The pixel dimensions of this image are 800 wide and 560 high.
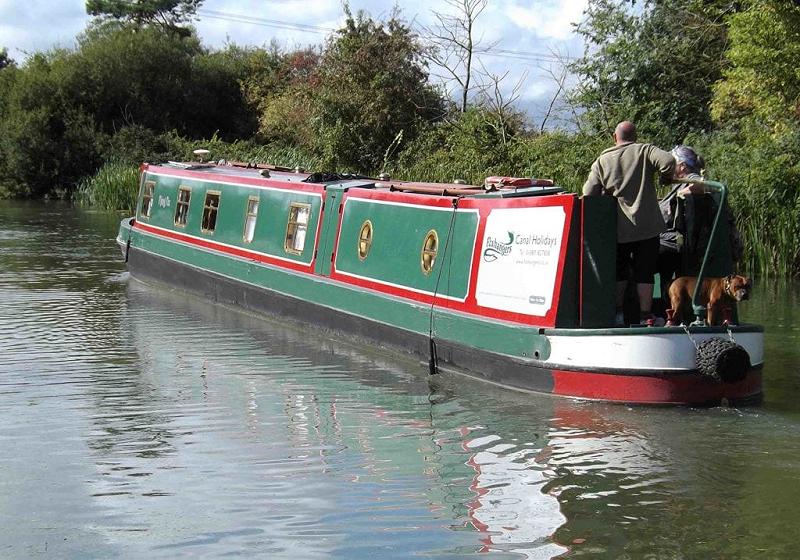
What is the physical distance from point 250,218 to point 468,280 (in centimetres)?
441

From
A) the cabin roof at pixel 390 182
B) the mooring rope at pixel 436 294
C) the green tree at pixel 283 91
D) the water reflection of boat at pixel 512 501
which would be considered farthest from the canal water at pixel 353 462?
the green tree at pixel 283 91

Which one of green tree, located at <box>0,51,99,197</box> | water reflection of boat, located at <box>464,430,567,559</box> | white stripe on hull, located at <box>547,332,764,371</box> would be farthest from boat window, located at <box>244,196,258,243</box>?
green tree, located at <box>0,51,99,197</box>

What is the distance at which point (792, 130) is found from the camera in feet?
53.9

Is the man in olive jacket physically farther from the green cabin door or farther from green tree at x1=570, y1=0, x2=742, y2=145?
green tree at x1=570, y1=0, x2=742, y2=145

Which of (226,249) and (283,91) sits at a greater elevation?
(283,91)

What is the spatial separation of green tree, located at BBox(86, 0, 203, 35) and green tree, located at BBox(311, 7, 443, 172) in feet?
111

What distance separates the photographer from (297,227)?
12.4 metres

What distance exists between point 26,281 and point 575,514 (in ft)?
36.4

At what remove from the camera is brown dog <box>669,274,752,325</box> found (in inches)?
324

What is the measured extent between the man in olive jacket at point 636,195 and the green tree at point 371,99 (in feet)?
60.0

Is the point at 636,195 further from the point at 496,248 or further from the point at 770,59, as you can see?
the point at 770,59

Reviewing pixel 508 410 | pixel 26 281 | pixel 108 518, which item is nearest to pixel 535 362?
pixel 508 410

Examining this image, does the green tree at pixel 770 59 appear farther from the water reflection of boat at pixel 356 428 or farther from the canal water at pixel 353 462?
the water reflection of boat at pixel 356 428

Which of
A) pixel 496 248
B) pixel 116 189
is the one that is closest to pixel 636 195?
pixel 496 248
